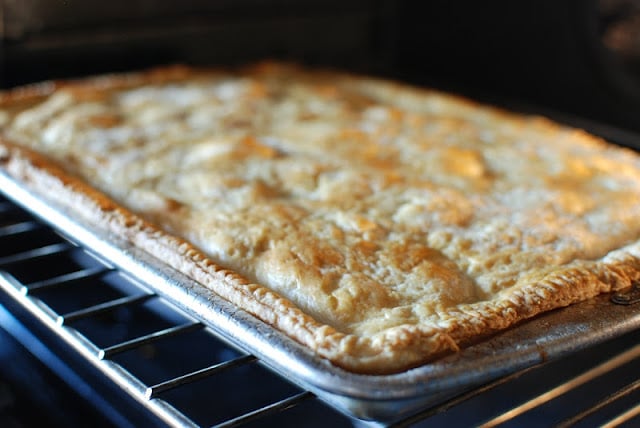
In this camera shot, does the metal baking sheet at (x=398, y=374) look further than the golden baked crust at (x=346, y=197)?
No

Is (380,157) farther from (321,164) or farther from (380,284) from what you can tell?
(380,284)

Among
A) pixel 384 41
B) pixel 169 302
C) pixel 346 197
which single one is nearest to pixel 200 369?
pixel 169 302

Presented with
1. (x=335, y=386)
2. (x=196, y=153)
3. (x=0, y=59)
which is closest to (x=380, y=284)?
(x=335, y=386)

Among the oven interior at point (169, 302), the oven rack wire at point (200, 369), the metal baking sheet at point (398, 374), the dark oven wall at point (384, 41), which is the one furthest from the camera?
the dark oven wall at point (384, 41)

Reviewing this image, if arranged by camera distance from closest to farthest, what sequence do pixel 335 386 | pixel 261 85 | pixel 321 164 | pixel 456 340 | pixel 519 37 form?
pixel 335 386 → pixel 456 340 → pixel 321 164 → pixel 261 85 → pixel 519 37

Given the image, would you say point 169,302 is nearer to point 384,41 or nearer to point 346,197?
point 346,197

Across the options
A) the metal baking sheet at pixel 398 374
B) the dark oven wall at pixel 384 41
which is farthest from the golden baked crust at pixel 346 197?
the dark oven wall at pixel 384 41

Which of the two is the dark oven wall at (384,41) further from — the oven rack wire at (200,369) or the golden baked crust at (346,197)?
the oven rack wire at (200,369)
